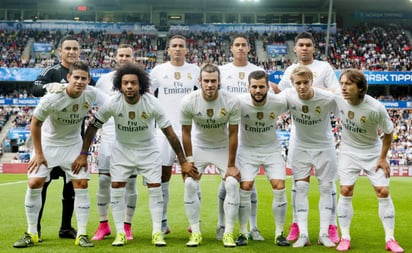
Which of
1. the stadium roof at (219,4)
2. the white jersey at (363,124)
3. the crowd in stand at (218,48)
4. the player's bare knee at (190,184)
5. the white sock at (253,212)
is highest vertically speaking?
the stadium roof at (219,4)

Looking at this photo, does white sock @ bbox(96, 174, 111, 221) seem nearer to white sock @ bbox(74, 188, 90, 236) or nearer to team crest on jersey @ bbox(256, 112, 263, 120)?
white sock @ bbox(74, 188, 90, 236)

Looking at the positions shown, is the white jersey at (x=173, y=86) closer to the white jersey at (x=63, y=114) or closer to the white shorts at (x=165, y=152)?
the white shorts at (x=165, y=152)

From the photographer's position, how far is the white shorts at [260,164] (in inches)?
256

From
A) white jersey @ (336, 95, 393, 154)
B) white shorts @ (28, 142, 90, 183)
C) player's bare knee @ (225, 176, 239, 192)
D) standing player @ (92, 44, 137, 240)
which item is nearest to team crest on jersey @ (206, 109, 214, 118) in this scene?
player's bare knee @ (225, 176, 239, 192)

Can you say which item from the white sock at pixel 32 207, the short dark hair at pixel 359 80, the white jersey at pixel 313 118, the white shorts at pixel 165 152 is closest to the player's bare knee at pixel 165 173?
the white shorts at pixel 165 152

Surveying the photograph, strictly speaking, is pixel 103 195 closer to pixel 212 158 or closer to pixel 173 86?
pixel 212 158

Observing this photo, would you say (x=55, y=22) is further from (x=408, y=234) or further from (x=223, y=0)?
(x=408, y=234)

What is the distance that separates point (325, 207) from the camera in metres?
6.54

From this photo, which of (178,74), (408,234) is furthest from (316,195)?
(178,74)

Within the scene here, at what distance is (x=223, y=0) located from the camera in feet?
150

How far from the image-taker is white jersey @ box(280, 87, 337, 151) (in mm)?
6496

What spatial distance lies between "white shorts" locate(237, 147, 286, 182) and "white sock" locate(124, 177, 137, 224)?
5.14ft

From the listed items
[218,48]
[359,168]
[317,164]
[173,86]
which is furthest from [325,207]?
[218,48]

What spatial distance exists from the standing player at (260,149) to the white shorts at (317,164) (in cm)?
23
